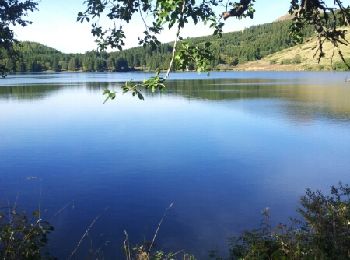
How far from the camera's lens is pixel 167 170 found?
2903 cm

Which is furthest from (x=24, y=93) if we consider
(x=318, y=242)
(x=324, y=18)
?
(x=324, y=18)

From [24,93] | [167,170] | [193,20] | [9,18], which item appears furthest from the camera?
[24,93]

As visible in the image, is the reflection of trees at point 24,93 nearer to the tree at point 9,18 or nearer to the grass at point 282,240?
the tree at point 9,18

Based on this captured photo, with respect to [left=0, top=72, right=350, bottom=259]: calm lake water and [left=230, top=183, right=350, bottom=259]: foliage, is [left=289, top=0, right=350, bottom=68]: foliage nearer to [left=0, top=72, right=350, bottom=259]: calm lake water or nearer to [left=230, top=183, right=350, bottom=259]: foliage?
[left=230, top=183, right=350, bottom=259]: foliage

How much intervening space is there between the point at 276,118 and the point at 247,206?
108 feet

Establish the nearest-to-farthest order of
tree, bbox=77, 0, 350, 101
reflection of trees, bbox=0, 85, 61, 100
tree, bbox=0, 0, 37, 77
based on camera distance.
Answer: tree, bbox=77, 0, 350, 101, tree, bbox=0, 0, 37, 77, reflection of trees, bbox=0, 85, 61, 100

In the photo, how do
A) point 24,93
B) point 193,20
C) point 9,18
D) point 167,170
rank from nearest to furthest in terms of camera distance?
1. point 193,20
2. point 9,18
3. point 167,170
4. point 24,93

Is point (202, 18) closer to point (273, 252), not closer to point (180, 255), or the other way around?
point (273, 252)

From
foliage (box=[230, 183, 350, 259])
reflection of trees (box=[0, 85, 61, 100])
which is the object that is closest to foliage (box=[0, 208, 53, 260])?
foliage (box=[230, 183, 350, 259])

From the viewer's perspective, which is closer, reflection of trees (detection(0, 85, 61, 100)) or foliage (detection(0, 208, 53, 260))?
foliage (detection(0, 208, 53, 260))

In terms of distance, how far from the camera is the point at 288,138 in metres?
41.0

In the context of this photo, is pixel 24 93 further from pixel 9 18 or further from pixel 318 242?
pixel 318 242

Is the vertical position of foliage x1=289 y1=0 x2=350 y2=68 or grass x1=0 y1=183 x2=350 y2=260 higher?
foliage x1=289 y1=0 x2=350 y2=68

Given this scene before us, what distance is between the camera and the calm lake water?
19.6 metres
